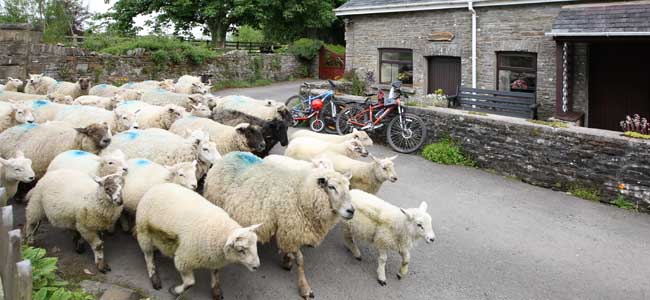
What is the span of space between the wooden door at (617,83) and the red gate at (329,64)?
1690 cm

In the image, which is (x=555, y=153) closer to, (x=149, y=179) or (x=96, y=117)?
(x=149, y=179)

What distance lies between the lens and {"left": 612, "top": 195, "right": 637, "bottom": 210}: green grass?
911 centimetres

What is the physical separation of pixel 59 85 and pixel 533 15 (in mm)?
13124

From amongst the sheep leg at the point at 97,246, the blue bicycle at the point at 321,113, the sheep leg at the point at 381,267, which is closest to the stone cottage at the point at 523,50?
the blue bicycle at the point at 321,113

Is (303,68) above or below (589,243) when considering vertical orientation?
above

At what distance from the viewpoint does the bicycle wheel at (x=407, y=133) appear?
1238 cm

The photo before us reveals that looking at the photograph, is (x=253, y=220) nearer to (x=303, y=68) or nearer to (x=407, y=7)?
(x=407, y=7)

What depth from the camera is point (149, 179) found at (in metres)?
6.85

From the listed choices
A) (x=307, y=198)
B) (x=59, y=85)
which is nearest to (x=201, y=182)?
(x=307, y=198)

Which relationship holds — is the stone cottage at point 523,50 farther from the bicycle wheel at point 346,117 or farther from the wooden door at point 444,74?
the bicycle wheel at point 346,117

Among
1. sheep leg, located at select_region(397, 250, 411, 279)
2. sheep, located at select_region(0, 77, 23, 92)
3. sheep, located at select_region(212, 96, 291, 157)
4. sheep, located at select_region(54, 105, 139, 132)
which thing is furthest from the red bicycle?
sheep, located at select_region(0, 77, 23, 92)

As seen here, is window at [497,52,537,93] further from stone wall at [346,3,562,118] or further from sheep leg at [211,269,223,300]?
sheep leg at [211,269,223,300]

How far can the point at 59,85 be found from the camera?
47.7 ft

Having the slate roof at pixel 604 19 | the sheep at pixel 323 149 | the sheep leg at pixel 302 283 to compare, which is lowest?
the sheep leg at pixel 302 283
